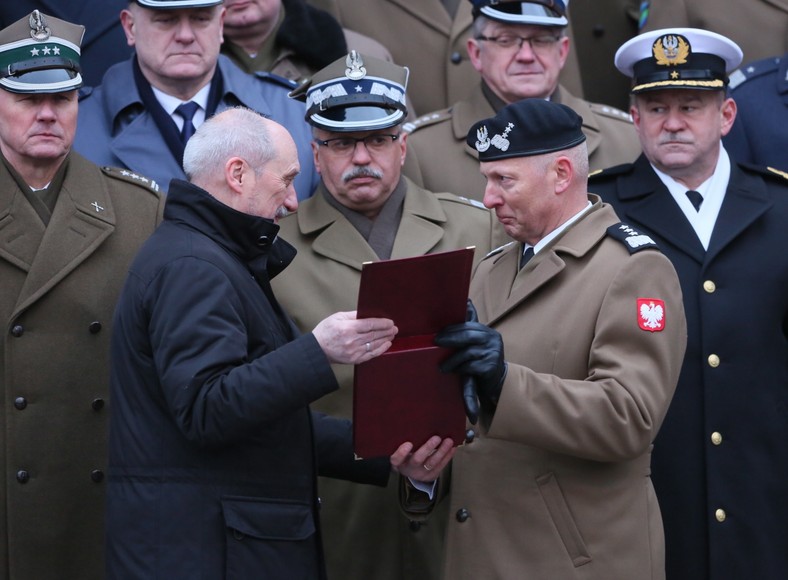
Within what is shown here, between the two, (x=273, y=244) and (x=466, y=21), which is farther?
(x=466, y=21)

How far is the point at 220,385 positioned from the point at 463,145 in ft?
8.11

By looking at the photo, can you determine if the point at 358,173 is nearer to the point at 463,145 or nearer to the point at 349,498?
the point at 463,145

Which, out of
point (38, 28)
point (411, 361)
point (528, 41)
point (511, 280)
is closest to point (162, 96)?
point (38, 28)

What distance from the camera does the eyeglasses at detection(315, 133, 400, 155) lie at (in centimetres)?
519

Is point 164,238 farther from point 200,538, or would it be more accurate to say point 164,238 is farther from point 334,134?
point 334,134

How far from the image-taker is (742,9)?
6832 millimetres

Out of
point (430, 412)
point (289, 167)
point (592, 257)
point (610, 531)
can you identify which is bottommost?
point (610, 531)

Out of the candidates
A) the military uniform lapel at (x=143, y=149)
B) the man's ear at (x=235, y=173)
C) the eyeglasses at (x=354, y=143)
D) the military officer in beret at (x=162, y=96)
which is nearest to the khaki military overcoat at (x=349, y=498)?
the eyeglasses at (x=354, y=143)

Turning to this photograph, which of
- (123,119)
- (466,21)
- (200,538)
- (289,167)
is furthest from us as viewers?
(466,21)

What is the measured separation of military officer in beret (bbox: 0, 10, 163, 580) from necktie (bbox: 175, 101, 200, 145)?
0.69 meters

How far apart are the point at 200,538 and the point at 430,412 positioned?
727 mm

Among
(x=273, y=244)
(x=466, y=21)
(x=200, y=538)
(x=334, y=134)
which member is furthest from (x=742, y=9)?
(x=200, y=538)

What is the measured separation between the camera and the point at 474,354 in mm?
A: 3801

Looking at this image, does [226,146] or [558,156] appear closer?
[226,146]
